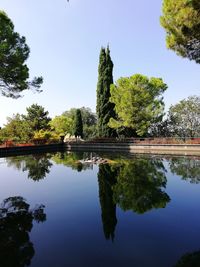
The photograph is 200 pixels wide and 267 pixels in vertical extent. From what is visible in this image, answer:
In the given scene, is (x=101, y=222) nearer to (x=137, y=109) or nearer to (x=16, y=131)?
(x=137, y=109)

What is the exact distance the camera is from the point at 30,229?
5.96 meters

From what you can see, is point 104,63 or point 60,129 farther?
point 60,129

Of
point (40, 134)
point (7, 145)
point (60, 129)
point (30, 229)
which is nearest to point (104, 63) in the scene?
point (40, 134)

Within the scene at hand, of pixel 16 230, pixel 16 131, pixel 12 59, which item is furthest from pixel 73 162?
pixel 16 131

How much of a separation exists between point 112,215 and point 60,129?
4632cm

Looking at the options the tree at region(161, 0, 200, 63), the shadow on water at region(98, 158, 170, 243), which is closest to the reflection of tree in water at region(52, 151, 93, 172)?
the shadow on water at region(98, 158, 170, 243)

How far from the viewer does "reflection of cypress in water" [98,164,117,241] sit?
5.93m

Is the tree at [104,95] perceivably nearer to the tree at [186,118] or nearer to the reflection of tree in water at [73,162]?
the tree at [186,118]

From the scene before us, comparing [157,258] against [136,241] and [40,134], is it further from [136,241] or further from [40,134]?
[40,134]

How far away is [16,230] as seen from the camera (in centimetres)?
588

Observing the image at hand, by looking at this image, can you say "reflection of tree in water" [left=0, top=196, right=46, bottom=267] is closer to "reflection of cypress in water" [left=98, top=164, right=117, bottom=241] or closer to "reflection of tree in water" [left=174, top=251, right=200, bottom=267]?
"reflection of cypress in water" [left=98, top=164, right=117, bottom=241]

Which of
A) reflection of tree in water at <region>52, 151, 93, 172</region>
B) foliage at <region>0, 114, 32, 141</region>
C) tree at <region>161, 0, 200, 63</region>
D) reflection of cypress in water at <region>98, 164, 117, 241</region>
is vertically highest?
tree at <region>161, 0, 200, 63</region>

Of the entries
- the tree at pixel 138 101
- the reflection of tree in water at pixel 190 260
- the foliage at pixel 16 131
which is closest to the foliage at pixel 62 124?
the foliage at pixel 16 131

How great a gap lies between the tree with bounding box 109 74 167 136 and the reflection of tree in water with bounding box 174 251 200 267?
89.6ft
